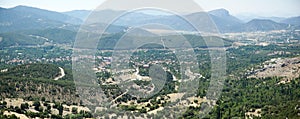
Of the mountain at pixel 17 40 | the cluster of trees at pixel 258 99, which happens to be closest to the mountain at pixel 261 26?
the mountain at pixel 17 40

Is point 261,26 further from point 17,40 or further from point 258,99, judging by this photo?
point 258,99

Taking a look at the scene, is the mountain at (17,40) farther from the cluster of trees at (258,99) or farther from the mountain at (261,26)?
the mountain at (261,26)

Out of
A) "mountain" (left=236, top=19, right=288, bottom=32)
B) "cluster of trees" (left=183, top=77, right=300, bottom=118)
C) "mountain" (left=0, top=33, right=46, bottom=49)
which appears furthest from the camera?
"mountain" (left=236, top=19, right=288, bottom=32)

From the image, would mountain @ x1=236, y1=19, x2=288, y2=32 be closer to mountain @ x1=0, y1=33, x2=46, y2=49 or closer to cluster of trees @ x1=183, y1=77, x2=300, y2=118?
mountain @ x1=0, y1=33, x2=46, y2=49

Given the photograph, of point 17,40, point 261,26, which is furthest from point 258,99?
point 261,26

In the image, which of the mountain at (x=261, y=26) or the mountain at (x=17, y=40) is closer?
the mountain at (x=17, y=40)

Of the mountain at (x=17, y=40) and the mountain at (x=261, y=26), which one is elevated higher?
the mountain at (x=261, y=26)

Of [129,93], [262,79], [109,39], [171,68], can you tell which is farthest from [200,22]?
[129,93]

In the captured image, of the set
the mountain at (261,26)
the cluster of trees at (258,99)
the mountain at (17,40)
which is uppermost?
the mountain at (261,26)

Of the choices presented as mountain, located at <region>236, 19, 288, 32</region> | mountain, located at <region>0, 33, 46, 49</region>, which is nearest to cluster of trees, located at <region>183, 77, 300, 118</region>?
mountain, located at <region>0, 33, 46, 49</region>

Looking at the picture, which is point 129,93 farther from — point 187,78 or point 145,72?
point 145,72

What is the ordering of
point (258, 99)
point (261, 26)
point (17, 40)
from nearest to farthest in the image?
point (258, 99), point (17, 40), point (261, 26)

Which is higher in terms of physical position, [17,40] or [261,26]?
[261,26]
